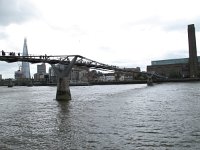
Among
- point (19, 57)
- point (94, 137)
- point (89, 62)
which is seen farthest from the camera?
point (89, 62)

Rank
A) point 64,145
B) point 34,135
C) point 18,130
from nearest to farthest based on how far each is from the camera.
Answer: point 64,145 → point 34,135 → point 18,130

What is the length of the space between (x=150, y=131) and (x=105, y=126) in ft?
15.5

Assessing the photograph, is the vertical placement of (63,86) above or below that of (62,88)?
above

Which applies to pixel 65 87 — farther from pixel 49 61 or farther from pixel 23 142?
pixel 23 142

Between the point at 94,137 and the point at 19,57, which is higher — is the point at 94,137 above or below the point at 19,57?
below

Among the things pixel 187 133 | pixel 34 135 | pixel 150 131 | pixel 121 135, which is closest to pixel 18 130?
pixel 34 135

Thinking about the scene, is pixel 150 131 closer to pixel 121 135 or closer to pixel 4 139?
pixel 121 135

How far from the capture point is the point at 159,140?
22.5 metres

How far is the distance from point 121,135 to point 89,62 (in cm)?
7728

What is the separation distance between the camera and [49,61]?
236ft

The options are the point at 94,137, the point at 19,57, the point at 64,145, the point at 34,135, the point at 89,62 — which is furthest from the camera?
the point at 89,62

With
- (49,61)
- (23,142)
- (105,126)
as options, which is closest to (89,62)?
(49,61)

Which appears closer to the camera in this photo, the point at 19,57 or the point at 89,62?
the point at 19,57

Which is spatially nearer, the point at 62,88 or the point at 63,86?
the point at 63,86
